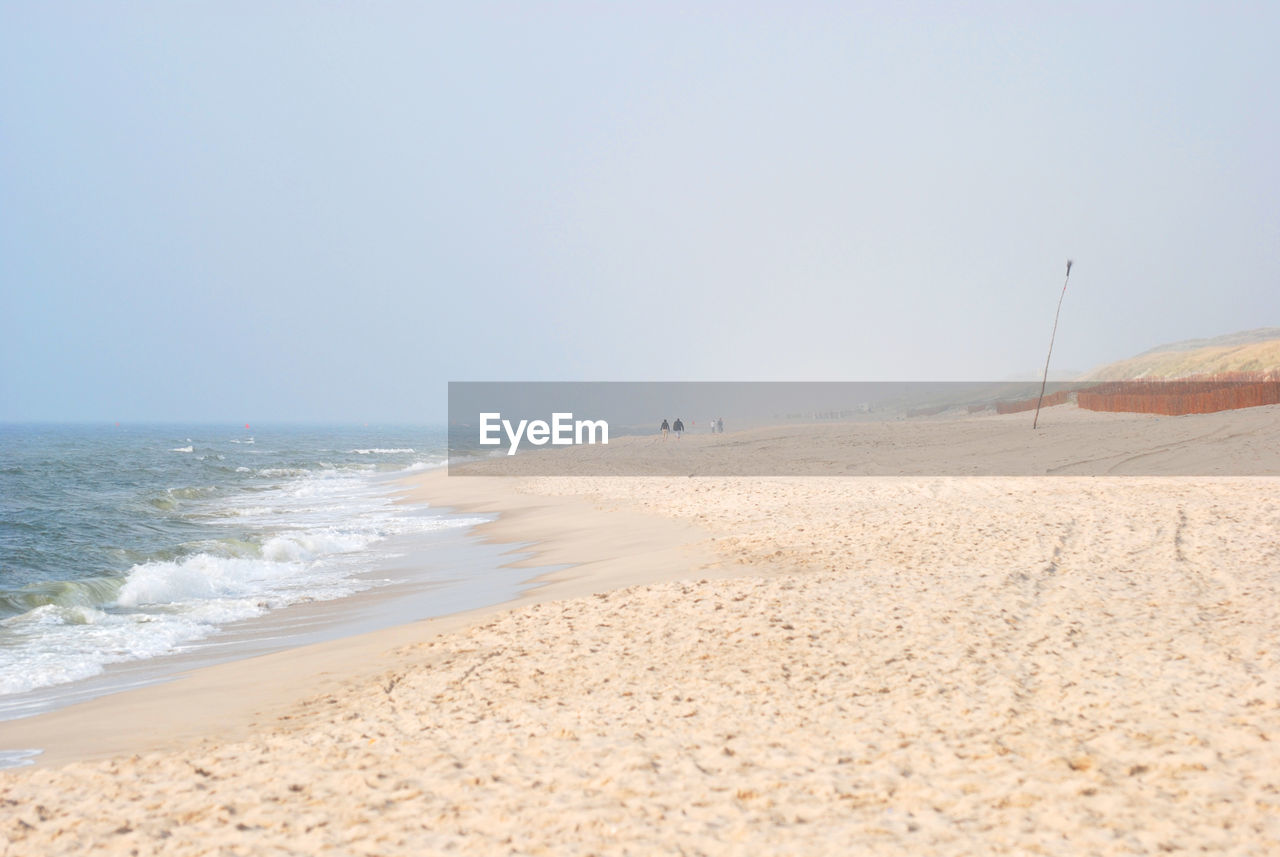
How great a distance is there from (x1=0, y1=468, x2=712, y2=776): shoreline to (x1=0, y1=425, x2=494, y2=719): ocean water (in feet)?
3.64

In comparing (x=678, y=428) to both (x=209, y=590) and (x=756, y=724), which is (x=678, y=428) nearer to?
→ (x=209, y=590)

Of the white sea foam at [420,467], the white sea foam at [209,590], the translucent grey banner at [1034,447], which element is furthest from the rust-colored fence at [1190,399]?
the white sea foam at [420,467]

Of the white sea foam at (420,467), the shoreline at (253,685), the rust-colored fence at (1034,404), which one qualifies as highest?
the rust-colored fence at (1034,404)

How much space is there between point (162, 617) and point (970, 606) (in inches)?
390

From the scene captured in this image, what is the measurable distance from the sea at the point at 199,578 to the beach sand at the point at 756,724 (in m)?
1.35

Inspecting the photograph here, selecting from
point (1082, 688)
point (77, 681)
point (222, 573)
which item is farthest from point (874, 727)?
point (222, 573)

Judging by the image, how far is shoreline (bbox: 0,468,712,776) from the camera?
6156 millimetres

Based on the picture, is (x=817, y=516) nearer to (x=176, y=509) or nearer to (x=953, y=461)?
(x=953, y=461)

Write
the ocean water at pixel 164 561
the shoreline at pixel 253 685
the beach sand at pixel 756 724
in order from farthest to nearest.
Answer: the ocean water at pixel 164 561 → the shoreline at pixel 253 685 → the beach sand at pixel 756 724

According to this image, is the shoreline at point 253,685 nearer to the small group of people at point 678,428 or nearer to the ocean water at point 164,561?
the ocean water at point 164,561

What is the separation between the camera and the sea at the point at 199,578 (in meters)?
9.36

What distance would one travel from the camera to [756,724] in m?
5.45

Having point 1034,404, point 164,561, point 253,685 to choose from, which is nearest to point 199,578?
point 164,561

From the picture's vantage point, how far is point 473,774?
A: 492 cm
